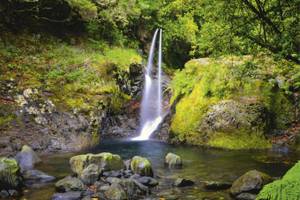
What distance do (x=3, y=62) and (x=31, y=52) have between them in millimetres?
1798

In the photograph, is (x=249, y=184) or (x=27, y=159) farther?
(x=27, y=159)

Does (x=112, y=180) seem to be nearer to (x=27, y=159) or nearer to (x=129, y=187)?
(x=129, y=187)

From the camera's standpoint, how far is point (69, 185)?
8477 millimetres

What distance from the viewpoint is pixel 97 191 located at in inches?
331

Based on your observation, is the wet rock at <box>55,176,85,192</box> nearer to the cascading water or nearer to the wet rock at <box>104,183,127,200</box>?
the wet rock at <box>104,183,127,200</box>

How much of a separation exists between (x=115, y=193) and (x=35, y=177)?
2469mm

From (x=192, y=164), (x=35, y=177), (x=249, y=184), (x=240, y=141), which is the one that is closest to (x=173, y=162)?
(x=192, y=164)

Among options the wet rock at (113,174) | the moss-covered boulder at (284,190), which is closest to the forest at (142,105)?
the moss-covered boulder at (284,190)

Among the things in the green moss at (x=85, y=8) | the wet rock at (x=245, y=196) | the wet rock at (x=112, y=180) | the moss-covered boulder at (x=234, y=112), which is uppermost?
the green moss at (x=85, y=8)

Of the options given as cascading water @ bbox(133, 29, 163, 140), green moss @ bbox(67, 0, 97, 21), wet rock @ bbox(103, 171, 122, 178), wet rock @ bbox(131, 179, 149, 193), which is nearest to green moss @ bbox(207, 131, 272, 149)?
cascading water @ bbox(133, 29, 163, 140)

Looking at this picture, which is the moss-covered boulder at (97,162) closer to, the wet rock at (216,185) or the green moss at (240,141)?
the wet rock at (216,185)

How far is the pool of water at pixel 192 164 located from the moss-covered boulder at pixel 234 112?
3.40 feet

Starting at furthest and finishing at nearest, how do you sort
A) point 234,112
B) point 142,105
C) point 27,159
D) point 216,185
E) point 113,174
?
point 142,105 → point 234,112 → point 27,159 → point 113,174 → point 216,185

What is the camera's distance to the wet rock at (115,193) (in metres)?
7.89
